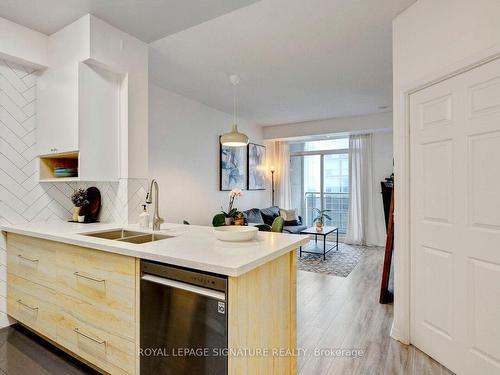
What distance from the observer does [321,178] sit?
7.01 metres

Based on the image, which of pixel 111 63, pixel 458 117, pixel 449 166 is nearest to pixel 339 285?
pixel 449 166

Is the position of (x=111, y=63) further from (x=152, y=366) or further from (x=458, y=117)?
(x=458, y=117)

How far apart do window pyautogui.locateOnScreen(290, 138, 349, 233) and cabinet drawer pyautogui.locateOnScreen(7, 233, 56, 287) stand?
19.0 feet

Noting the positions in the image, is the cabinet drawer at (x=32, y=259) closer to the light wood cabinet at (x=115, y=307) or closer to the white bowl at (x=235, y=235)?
the light wood cabinet at (x=115, y=307)

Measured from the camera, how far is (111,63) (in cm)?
245

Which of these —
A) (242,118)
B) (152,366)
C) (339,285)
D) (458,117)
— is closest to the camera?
(152,366)

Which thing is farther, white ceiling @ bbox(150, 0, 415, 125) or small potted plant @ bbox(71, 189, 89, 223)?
small potted plant @ bbox(71, 189, 89, 223)

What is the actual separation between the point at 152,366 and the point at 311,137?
572 centimetres

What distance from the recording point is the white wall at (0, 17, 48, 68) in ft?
7.80

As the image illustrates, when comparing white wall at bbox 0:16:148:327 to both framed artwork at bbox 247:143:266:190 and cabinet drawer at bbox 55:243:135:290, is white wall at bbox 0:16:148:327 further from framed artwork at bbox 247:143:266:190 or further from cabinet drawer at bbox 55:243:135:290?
framed artwork at bbox 247:143:266:190

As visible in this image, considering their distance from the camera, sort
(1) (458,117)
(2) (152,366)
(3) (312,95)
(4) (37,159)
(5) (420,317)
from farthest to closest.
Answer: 1. (3) (312,95)
2. (4) (37,159)
3. (5) (420,317)
4. (1) (458,117)
5. (2) (152,366)

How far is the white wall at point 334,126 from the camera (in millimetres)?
5547

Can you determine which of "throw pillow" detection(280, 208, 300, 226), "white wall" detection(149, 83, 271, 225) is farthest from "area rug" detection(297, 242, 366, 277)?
"white wall" detection(149, 83, 271, 225)

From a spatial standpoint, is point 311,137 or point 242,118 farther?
point 311,137
